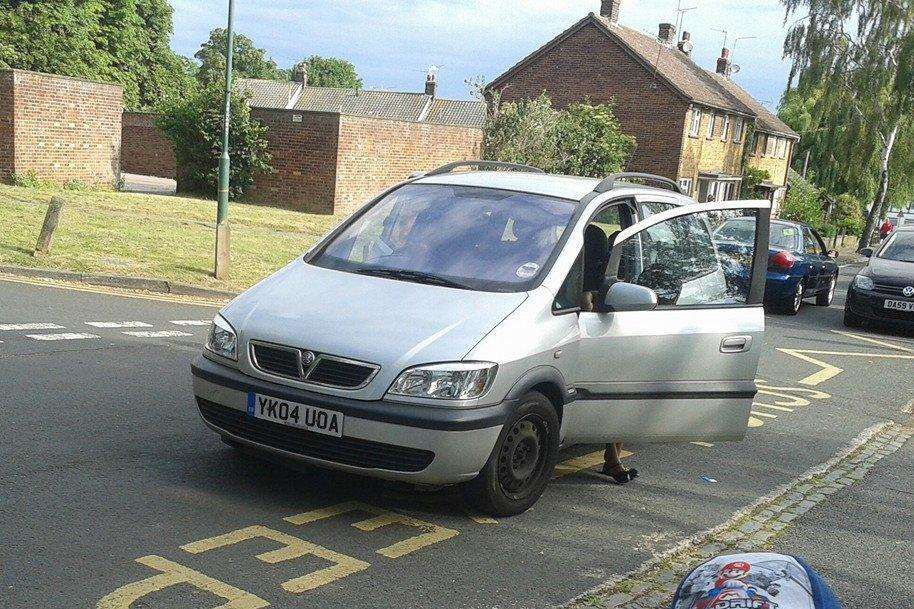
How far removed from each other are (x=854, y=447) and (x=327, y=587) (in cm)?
545

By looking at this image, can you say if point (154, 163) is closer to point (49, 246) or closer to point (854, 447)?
point (49, 246)

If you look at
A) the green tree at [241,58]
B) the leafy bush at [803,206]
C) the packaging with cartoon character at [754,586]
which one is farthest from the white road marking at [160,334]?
the green tree at [241,58]

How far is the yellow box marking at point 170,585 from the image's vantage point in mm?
4012

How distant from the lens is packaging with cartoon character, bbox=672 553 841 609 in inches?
111

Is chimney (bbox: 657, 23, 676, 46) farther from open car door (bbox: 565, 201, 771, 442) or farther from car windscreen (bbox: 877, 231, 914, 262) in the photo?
open car door (bbox: 565, 201, 771, 442)

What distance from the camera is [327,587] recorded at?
4.31m

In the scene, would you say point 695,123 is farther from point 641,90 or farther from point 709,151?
point 709,151

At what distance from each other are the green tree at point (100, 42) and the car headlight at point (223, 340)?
34.3 meters

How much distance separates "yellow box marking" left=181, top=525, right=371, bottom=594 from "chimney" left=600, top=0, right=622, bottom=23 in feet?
157

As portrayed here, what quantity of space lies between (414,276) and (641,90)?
42528 millimetres

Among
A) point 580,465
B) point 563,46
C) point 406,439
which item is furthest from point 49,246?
point 563,46

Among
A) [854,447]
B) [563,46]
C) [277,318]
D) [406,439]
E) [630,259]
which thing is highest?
[563,46]

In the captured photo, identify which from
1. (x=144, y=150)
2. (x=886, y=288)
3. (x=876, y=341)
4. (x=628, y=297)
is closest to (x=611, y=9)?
(x=144, y=150)

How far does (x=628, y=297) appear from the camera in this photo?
18.5 ft
